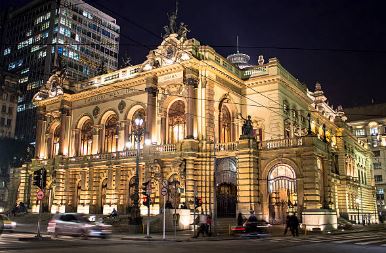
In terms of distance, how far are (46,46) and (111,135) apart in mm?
60056

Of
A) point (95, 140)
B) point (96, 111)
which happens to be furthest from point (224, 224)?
point (96, 111)

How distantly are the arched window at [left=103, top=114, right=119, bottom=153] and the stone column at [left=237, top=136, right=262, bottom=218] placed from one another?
1649 centimetres

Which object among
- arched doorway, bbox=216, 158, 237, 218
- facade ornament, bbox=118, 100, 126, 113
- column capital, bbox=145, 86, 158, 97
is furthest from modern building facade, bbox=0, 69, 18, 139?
arched doorway, bbox=216, 158, 237, 218

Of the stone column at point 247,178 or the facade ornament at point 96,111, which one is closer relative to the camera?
the stone column at point 247,178

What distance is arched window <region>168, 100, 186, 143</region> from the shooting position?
40312 mm

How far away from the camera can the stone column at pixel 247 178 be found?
3434 centimetres

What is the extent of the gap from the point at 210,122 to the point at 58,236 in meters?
18.0

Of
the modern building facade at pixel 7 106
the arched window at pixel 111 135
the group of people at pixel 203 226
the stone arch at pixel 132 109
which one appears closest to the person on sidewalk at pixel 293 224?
the group of people at pixel 203 226

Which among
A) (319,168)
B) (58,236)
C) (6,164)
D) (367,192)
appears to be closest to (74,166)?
A: (58,236)

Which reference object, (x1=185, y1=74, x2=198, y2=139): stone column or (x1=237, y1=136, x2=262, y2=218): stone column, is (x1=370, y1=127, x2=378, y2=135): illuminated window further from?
(x1=185, y1=74, x2=198, y2=139): stone column

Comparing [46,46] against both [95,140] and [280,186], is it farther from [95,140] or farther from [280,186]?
[280,186]

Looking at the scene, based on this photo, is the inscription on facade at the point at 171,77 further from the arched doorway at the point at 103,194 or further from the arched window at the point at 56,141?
the arched window at the point at 56,141

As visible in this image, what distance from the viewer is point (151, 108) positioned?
40.2 meters

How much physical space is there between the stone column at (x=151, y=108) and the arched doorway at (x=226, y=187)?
728 centimetres
